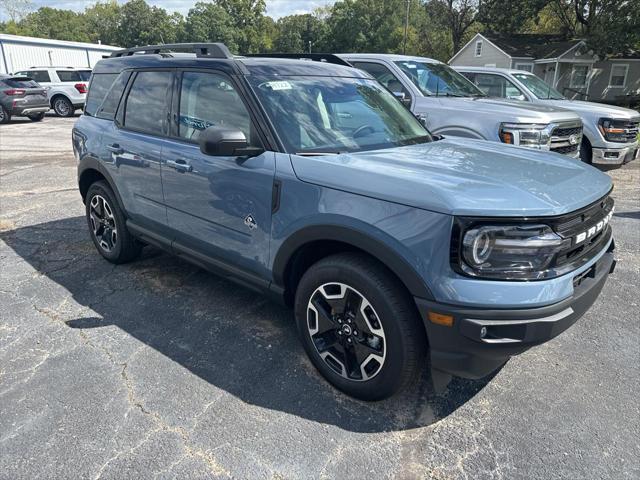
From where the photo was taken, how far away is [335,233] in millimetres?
2578

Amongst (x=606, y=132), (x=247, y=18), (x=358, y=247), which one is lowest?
(x=606, y=132)

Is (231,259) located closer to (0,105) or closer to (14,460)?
(14,460)

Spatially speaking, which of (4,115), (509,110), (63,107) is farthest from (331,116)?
(63,107)

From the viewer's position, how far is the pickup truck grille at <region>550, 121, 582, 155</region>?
6.73 m

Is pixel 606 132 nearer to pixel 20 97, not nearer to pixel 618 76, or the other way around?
pixel 20 97

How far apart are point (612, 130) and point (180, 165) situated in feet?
25.5

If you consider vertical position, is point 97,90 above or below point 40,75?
below

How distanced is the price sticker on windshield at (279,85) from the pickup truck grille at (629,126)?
23.7 feet

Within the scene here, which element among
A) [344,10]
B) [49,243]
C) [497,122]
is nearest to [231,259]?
[49,243]

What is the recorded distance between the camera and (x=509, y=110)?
6578 millimetres

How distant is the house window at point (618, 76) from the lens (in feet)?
108

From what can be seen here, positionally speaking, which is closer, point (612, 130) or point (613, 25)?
point (612, 130)

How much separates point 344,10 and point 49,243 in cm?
6794

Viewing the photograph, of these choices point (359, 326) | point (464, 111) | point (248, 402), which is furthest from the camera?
point (464, 111)
